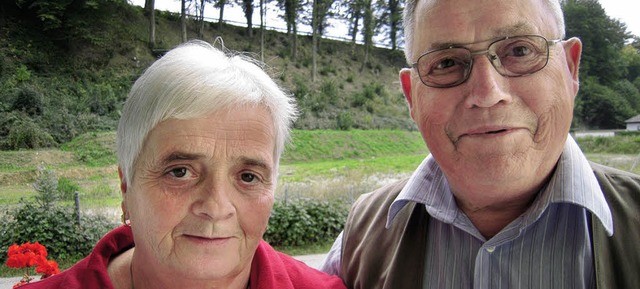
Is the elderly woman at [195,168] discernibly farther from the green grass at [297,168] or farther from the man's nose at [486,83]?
the green grass at [297,168]

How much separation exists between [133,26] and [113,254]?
2008 cm

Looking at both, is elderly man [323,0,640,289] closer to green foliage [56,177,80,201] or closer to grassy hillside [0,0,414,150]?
grassy hillside [0,0,414,150]

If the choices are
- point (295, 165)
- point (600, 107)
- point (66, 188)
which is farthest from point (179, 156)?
point (295, 165)

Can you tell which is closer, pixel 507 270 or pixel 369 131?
pixel 507 270

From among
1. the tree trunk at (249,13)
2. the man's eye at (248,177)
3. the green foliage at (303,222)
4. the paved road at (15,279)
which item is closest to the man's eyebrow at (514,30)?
the man's eye at (248,177)

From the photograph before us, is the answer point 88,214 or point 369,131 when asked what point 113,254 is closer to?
point 88,214

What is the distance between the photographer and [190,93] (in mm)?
1263

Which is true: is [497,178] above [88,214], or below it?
above

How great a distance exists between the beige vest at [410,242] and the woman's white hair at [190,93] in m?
0.48

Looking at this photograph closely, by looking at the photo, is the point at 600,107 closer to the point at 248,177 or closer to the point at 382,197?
the point at 382,197

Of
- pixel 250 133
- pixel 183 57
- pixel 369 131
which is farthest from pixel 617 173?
pixel 369 131

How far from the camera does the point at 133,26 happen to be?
1941cm

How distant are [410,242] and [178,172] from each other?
785mm

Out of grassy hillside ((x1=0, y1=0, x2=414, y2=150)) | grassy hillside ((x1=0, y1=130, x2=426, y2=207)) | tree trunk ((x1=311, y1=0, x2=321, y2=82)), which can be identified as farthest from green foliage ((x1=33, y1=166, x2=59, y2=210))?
tree trunk ((x1=311, y1=0, x2=321, y2=82))
